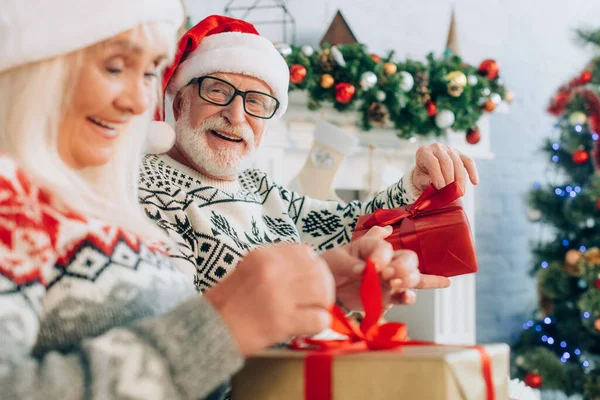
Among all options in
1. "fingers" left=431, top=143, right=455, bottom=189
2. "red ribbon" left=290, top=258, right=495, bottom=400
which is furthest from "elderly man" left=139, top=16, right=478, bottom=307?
"red ribbon" left=290, top=258, right=495, bottom=400

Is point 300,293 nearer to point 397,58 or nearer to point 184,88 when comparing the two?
point 184,88

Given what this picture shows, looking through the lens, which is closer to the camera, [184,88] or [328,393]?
[328,393]

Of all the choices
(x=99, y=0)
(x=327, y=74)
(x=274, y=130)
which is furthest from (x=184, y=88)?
(x=274, y=130)

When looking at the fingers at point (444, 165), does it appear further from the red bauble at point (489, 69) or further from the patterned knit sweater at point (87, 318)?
the red bauble at point (489, 69)

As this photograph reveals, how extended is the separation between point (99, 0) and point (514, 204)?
299 cm

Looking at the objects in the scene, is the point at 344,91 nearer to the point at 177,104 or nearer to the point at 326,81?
the point at 326,81

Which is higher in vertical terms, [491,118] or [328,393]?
[491,118]

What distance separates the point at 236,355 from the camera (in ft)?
1.73

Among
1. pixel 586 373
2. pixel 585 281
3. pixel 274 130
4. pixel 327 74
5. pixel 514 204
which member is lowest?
pixel 586 373

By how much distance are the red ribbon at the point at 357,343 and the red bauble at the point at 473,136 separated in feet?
6.74

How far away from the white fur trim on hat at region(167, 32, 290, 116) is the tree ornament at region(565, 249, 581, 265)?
1741mm

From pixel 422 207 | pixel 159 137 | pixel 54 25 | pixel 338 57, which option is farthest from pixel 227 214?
pixel 338 57

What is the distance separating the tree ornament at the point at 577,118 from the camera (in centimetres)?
265

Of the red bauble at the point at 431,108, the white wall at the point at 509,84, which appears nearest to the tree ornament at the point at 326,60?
the red bauble at the point at 431,108
